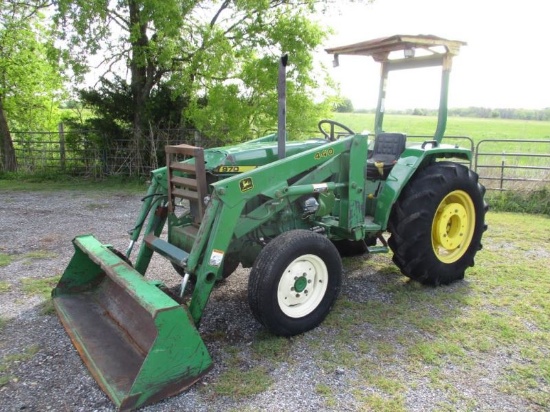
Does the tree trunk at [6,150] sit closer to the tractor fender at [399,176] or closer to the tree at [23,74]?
the tree at [23,74]

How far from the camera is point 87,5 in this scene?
32.6 feet

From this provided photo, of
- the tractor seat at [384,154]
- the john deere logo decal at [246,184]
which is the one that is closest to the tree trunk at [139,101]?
the tractor seat at [384,154]

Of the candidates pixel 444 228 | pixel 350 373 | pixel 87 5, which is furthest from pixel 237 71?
pixel 350 373

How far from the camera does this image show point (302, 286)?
3551 mm

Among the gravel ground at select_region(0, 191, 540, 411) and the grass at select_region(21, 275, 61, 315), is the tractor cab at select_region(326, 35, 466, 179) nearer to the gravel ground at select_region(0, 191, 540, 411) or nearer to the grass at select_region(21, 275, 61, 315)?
the gravel ground at select_region(0, 191, 540, 411)

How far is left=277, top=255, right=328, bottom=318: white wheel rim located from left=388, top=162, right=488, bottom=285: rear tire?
41.2 inches

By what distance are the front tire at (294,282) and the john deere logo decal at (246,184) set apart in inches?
16.8

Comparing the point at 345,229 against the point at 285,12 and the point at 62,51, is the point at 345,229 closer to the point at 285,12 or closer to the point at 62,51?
the point at 285,12

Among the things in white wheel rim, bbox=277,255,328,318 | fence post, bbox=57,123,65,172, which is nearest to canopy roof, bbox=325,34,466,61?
white wheel rim, bbox=277,255,328,318

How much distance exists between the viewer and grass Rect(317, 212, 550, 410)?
2.94m

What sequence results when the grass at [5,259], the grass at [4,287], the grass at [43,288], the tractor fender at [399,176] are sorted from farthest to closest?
1. the grass at [5,259]
2. the grass at [4,287]
3. the tractor fender at [399,176]
4. the grass at [43,288]

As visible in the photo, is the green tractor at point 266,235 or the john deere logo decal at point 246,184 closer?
the green tractor at point 266,235

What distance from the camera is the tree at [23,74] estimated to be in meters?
12.0

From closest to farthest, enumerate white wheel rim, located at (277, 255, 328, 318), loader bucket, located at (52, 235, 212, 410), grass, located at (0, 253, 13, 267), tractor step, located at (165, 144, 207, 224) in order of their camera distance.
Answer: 1. loader bucket, located at (52, 235, 212, 410)
2. white wheel rim, located at (277, 255, 328, 318)
3. tractor step, located at (165, 144, 207, 224)
4. grass, located at (0, 253, 13, 267)
